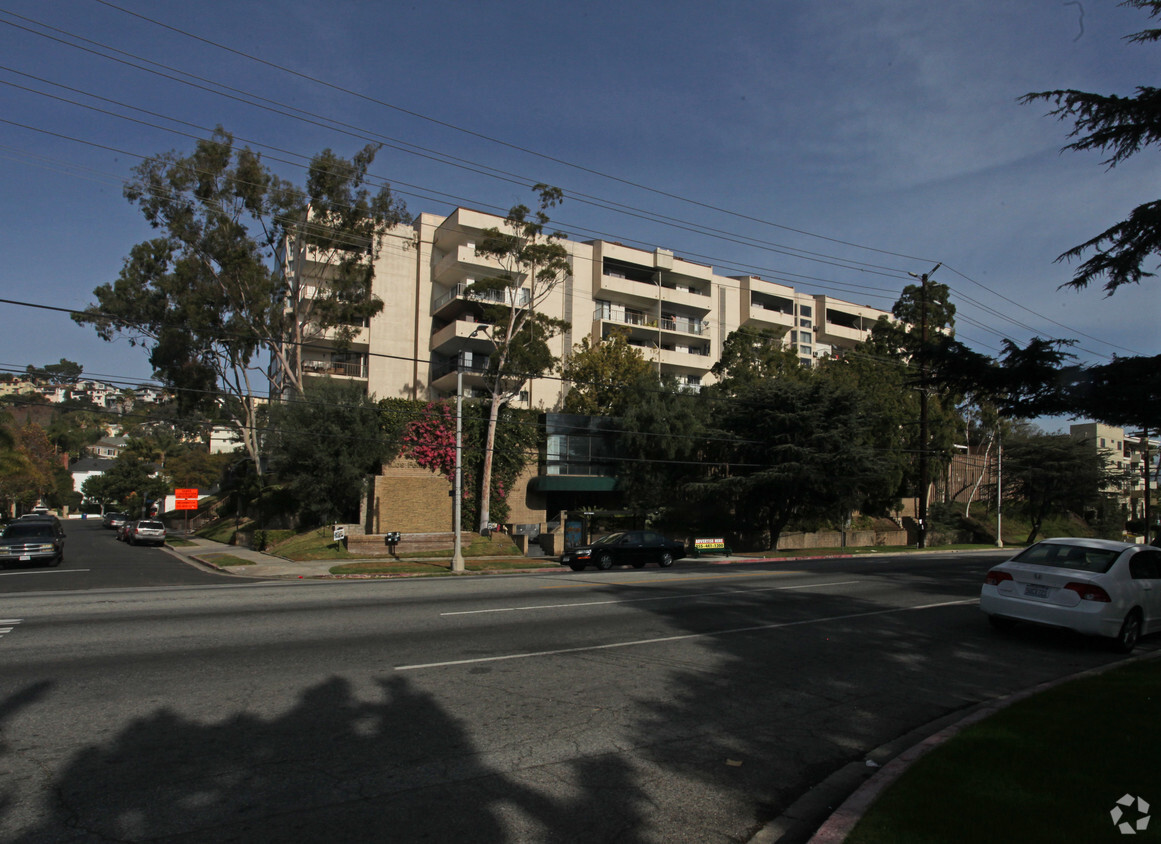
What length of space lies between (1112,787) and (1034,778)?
45 cm

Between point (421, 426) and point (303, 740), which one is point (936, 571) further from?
point (421, 426)

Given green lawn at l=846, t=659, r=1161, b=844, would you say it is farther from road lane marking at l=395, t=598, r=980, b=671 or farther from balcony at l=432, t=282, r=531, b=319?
balcony at l=432, t=282, r=531, b=319

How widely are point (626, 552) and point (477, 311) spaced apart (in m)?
27.0

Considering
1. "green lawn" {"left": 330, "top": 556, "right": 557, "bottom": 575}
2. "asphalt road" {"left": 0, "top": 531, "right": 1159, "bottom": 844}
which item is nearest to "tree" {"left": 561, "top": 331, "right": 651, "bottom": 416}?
"green lawn" {"left": 330, "top": 556, "right": 557, "bottom": 575}

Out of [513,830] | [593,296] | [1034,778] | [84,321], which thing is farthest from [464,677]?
[593,296]

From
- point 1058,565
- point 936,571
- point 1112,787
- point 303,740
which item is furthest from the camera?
point 936,571

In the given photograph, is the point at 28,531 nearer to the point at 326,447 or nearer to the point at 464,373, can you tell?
the point at 326,447

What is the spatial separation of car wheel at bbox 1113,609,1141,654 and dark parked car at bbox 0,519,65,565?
29.8 m

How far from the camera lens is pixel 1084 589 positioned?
404 inches

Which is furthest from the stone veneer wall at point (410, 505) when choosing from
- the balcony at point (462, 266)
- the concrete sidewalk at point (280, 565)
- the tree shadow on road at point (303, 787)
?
the tree shadow on road at point (303, 787)

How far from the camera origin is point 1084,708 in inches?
275

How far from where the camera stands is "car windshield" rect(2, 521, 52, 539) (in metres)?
25.8

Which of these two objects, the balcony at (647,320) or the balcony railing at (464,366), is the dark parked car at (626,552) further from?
the balcony at (647,320)

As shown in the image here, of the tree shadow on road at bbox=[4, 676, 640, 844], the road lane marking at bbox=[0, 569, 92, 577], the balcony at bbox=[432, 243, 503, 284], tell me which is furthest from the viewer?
the balcony at bbox=[432, 243, 503, 284]
